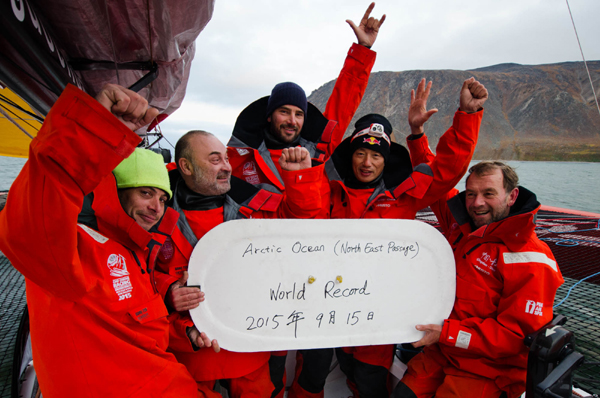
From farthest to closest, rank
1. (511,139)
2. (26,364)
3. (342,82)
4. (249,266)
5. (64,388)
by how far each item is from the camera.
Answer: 1. (511,139)
2. (342,82)
3. (26,364)
4. (249,266)
5. (64,388)

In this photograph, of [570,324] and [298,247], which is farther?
[570,324]

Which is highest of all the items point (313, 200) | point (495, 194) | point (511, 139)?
point (511, 139)

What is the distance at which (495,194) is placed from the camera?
5.04ft

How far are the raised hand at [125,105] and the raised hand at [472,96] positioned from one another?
5.07ft

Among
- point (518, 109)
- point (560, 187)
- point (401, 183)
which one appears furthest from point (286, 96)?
point (518, 109)

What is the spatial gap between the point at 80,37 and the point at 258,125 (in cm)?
165

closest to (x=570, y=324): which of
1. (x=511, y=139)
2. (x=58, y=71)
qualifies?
(x=58, y=71)

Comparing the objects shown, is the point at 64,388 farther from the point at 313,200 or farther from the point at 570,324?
the point at 570,324

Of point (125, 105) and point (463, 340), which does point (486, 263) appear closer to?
point (463, 340)

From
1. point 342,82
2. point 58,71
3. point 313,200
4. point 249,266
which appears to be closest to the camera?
point 249,266

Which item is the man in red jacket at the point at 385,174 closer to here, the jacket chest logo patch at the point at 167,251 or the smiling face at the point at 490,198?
the smiling face at the point at 490,198

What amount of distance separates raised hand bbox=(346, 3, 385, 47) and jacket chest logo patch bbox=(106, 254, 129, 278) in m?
2.20

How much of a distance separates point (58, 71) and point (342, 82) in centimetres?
213

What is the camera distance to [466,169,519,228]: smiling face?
1.54 m
